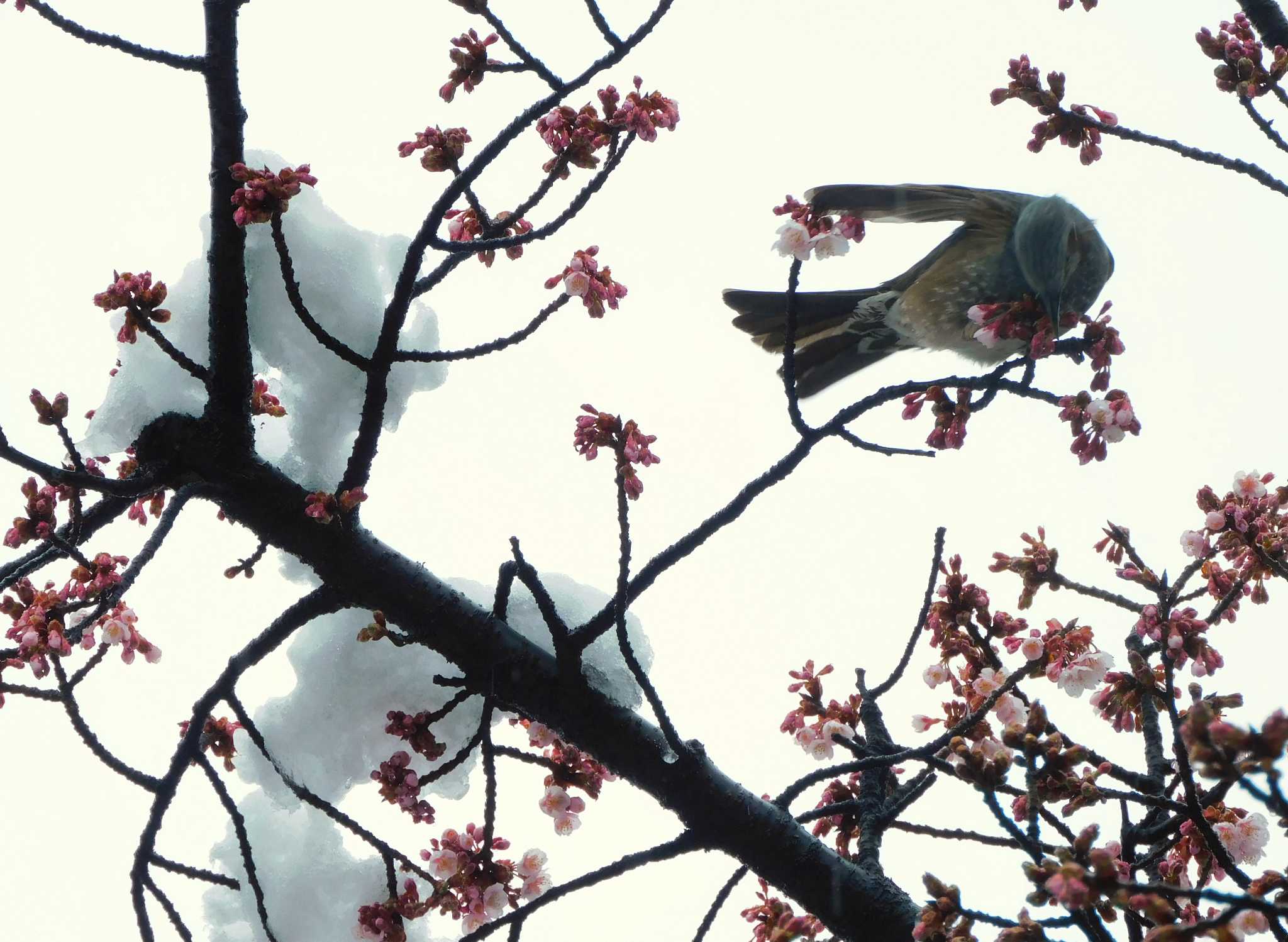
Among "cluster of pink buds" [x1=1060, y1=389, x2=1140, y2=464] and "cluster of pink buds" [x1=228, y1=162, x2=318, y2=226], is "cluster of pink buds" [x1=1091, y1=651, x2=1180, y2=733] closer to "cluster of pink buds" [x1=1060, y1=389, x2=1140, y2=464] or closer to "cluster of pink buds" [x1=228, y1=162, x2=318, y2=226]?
"cluster of pink buds" [x1=1060, y1=389, x2=1140, y2=464]

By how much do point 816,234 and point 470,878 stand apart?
169cm

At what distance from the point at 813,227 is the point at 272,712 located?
74.4 inches

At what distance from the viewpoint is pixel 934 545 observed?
8.54 feet

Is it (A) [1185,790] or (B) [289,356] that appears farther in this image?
(B) [289,356]

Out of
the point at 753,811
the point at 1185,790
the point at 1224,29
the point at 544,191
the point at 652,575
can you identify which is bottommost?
the point at 1185,790

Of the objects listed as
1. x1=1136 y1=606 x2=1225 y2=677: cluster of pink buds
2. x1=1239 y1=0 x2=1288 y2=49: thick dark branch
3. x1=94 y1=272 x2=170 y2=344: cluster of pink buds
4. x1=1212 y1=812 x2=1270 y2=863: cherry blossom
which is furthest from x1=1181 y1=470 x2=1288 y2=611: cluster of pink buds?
x1=94 y1=272 x2=170 y2=344: cluster of pink buds

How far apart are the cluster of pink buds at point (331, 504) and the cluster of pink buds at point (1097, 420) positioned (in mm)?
1664

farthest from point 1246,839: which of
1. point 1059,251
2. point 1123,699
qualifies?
point 1059,251

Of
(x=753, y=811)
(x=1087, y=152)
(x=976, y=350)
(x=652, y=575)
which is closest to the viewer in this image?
(x=652, y=575)

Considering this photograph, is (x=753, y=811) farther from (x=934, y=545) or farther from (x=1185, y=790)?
(x=1185, y=790)

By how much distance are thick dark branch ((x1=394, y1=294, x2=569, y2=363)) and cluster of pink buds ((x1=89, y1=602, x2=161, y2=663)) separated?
1072 millimetres

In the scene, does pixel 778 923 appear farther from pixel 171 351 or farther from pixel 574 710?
pixel 171 351

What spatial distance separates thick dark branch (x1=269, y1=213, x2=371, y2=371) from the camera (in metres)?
2.07

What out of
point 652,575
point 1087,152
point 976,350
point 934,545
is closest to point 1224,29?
point 1087,152
